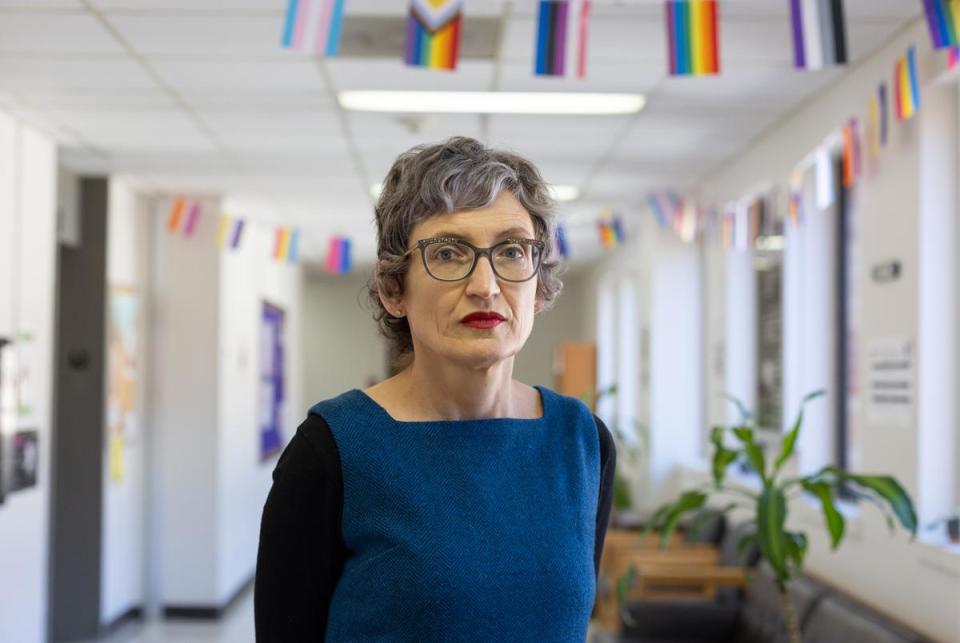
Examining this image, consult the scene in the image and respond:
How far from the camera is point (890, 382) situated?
165 inches

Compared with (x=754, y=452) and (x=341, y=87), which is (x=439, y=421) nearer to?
(x=754, y=452)

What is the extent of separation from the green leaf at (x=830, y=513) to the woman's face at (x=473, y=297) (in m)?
2.44

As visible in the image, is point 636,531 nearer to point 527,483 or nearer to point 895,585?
point 895,585

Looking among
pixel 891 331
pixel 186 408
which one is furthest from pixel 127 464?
pixel 891 331

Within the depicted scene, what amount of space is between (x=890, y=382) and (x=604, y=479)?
3.02 metres

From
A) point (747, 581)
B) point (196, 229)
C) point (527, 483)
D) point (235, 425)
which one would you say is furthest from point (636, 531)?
point (527, 483)

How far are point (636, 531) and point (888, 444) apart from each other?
3.21m

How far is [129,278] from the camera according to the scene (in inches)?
295

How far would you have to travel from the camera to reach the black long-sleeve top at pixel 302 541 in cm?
122

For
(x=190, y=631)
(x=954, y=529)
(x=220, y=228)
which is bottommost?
(x=190, y=631)

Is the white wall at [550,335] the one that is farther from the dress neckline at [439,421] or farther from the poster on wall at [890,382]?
the dress neckline at [439,421]

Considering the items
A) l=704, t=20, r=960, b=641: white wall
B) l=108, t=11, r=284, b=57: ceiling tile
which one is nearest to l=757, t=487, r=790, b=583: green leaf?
l=704, t=20, r=960, b=641: white wall

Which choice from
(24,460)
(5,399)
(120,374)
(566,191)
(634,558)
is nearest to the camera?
(5,399)

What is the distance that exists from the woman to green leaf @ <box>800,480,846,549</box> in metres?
2.33
